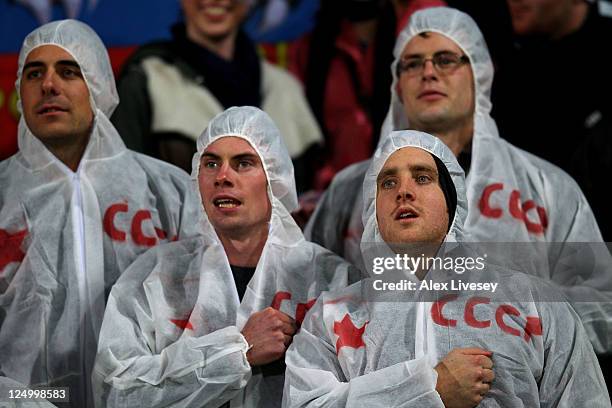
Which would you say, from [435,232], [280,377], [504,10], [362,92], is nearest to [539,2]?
[504,10]

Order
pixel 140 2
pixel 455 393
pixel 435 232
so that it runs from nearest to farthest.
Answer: pixel 455 393 → pixel 435 232 → pixel 140 2

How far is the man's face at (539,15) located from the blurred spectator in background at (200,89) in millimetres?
945

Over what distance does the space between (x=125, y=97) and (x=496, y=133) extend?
148 cm

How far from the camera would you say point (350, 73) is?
5402mm

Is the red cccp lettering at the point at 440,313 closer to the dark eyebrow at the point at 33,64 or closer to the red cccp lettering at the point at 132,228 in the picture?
the red cccp lettering at the point at 132,228

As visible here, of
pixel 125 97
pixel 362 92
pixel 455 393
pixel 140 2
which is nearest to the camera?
pixel 455 393

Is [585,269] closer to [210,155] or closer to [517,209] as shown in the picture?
[517,209]

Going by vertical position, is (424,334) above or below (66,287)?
below

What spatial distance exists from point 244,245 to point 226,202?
0.16m

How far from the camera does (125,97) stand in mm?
5020

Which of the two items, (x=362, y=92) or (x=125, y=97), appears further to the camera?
(x=362, y=92)

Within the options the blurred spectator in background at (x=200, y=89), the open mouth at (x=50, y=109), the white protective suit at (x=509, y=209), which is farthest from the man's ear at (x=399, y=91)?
the open mouth at (x=50, y=109)

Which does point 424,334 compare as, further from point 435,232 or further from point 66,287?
point 66,287

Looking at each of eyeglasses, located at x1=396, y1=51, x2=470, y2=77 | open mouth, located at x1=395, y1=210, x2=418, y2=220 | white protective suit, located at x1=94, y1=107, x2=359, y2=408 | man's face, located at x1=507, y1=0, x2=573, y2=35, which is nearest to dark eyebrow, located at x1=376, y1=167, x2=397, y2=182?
open mouth, located at x1=395, y1=210, x2=418, y2=220
